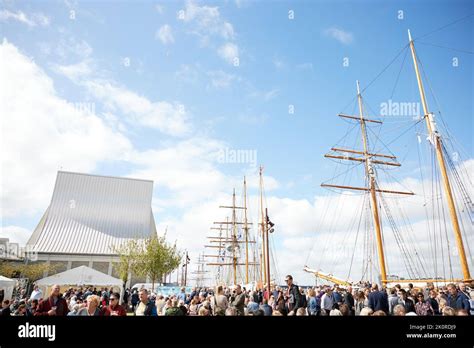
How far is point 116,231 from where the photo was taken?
197 ft

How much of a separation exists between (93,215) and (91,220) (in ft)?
4.23

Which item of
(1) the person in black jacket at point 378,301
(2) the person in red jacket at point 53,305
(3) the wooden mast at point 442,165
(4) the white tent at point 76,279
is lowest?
(4) the white tent at point 76,279

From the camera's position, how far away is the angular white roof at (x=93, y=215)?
52.8 m

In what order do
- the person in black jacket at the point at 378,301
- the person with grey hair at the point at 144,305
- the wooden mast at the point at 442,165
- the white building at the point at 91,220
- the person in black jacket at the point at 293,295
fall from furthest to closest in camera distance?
the white building at the point at 91,220 → the wooden mast at the point at 442,165 → the person in black jacket at the point at 293,295 → the person in black jacket at the point at 378,301 → the person with grey hair at the point at 144,305

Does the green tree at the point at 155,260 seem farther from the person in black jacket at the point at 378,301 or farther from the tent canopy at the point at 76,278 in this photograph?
the person in black jacket at the point at 378,301

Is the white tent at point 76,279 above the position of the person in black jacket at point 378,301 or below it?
below

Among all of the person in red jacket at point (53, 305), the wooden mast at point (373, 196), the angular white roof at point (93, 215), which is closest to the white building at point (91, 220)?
the angular white roof at point (93, 215)

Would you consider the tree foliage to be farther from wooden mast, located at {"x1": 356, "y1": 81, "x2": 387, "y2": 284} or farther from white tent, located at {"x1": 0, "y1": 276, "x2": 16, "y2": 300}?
wooden mast, located at {"x1": 356, "y1": 81, "x2": 387, "y2": 284}

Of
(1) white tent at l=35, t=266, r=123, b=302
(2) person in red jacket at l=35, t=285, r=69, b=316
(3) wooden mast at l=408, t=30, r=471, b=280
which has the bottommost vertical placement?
(1) white tent at l=35, t=266, r=123, b=302

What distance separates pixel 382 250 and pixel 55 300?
25046mm

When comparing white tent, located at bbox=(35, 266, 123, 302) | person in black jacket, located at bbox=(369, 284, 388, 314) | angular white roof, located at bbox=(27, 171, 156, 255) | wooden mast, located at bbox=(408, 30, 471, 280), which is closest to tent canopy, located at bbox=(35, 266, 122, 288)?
white tent, located at bbox=(35, 266, 123, 302)

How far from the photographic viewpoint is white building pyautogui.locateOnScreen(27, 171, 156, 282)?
165ft

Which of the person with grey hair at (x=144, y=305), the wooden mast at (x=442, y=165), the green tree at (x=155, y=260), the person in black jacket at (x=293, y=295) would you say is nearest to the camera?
the person with grey hair at (x=144, y=305)
